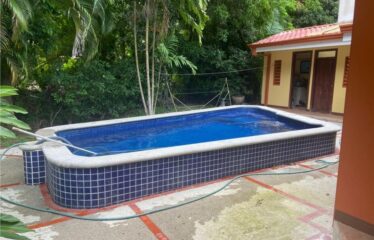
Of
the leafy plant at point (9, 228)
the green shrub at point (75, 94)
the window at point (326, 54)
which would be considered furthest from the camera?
the window at point (326, 54)

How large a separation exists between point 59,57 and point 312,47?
808cm

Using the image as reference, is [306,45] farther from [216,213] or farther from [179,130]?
[216,213]

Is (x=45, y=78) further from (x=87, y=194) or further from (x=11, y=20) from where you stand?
(x=87, y=194)

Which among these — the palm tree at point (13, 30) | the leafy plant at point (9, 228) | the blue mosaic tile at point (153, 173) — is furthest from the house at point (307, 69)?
the leafy plant at point (9, 228)

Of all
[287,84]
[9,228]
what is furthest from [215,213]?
[287,84]

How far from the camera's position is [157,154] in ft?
13.0

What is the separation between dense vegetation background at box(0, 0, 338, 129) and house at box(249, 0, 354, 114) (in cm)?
139

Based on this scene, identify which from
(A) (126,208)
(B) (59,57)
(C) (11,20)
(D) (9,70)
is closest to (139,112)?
(B) (59,57)

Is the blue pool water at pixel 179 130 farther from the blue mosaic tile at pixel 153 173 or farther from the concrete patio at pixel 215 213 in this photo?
the concrete patio at pixel 215 213

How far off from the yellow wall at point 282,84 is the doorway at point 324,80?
1100 millimetres

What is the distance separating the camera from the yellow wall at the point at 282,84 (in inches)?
479

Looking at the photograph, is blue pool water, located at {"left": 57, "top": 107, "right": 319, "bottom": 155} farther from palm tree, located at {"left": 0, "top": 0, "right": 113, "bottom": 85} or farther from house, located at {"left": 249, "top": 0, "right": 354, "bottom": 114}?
house, located at {"left": 249, "top": 0, "right": 354, "bottom": 114}

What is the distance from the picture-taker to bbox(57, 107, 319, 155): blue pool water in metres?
6.20

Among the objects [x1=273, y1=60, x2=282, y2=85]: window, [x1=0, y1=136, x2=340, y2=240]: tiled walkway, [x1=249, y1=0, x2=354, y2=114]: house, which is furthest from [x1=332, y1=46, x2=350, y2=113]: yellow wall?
[x1=0, y1=136, x2=340, y2=240]: tiled walkway
